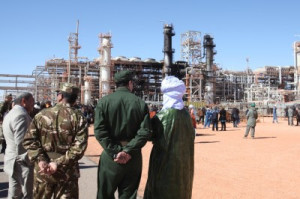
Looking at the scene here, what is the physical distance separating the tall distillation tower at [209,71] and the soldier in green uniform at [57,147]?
177ft

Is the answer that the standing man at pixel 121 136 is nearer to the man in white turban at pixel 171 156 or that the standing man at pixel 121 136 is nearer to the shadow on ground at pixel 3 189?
the man in white turban at pixel 171 156

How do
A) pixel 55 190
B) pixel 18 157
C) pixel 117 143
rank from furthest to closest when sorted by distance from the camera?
1. pixel 18 157
2. pixel 117 143
3. pixel 55 190

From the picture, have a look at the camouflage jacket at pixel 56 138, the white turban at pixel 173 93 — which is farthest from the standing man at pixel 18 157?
the white turban at pixel 173 93

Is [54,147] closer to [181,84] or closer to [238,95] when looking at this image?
[181,84]

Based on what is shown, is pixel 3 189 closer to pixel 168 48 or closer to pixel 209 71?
pixel 168 48

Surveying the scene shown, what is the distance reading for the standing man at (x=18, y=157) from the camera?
382 centimetres

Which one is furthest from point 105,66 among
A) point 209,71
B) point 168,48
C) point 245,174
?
point 245,174

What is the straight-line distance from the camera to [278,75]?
7344 centimetres

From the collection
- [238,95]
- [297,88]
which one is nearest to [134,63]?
[238,95]

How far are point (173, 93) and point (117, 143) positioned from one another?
2.75 feet

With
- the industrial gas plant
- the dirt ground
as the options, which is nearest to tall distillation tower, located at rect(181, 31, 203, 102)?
the industrial gas plant

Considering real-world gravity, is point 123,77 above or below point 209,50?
below

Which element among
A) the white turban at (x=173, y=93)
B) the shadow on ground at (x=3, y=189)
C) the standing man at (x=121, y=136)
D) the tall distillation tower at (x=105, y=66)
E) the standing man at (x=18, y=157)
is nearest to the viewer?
the standing man at (x=121, y=136)

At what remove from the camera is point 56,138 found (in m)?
2.94
